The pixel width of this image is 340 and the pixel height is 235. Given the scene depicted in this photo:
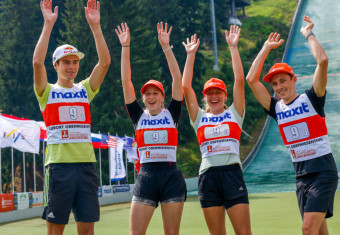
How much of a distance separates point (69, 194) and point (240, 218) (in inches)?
A: 75.5

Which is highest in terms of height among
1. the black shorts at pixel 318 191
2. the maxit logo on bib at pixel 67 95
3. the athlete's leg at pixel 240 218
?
the maxit logo on bib at pixel 67 95

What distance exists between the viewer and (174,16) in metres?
42.8

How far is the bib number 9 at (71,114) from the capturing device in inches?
231

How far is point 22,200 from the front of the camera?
58.5 ft

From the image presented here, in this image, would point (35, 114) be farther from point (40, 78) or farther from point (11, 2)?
point (40, 78)

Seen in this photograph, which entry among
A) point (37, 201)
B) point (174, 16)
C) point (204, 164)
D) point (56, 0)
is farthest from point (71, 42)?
point (204, 164)

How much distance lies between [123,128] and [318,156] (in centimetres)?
2548

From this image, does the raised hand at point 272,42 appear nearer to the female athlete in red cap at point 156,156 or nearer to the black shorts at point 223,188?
the female athlete in red cap at point 156,156

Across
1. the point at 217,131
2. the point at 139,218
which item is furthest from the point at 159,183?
the point at 217,131

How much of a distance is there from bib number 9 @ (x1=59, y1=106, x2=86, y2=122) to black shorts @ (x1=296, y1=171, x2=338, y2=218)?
Answer: 2.55 m

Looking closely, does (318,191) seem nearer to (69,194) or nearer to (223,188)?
(223,188)

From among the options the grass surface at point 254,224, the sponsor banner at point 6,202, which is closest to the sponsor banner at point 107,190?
the sponsor banner at point 6,202

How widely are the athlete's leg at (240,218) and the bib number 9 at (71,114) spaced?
1971mm

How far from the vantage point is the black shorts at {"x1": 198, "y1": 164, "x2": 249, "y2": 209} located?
6.30 meters
